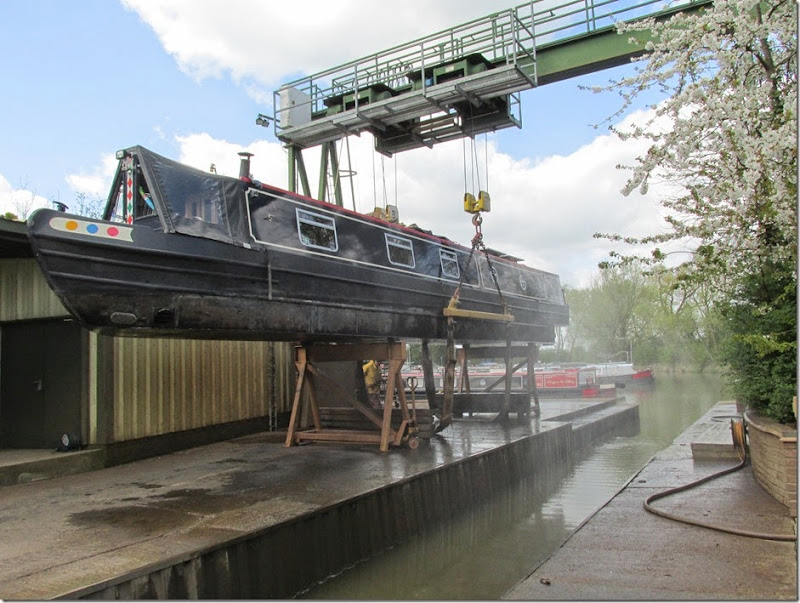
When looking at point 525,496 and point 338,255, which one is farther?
point 525,496

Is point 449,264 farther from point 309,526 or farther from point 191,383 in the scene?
point 309,526

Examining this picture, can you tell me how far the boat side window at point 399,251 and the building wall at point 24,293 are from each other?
434 centimetres

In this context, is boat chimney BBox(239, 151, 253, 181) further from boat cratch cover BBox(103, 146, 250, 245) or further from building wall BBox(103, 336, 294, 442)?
building wall BBox(103, 336, 294, 442)

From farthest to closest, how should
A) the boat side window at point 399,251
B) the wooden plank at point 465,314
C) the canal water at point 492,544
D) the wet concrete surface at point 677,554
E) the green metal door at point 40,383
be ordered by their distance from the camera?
1. the wooden plank at point 465,314
2. the boat side window at point 399,251
3. the green metal door at point 40,383
4. the canal water at point 492,544
5. the wet concrete surface at point 677,554

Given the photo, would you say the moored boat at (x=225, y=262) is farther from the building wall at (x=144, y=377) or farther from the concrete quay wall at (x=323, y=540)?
the concrete quay wall at (x=323, y=540)

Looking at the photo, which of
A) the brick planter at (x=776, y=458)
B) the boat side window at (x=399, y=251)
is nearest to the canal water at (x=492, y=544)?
the brick planter at (x=776, y=458)

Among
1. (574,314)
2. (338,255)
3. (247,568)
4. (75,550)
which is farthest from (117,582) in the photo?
(574,314)

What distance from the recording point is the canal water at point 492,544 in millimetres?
5570

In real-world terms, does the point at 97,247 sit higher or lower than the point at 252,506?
higher

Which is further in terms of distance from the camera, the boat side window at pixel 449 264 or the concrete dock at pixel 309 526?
the boat side window at pixel 449 264

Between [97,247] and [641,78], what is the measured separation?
16.9 ft

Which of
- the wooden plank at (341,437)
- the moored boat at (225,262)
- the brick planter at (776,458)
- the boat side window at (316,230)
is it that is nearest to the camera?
the moored boat at (225,262)

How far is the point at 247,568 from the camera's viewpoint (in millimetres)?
4609

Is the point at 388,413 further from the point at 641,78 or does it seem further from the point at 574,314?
the point at 574,314
